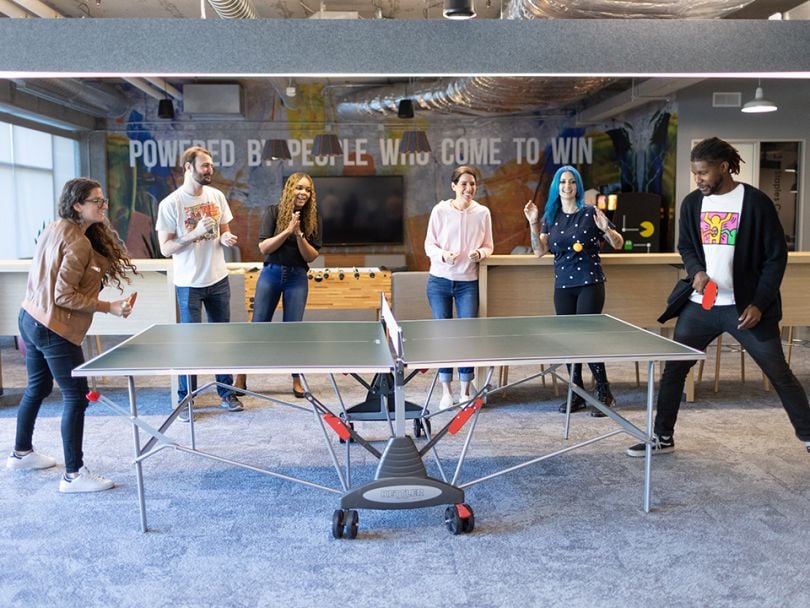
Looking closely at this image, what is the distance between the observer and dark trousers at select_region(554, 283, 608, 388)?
4469 mm

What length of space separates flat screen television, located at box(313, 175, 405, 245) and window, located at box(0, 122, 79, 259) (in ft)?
11.3

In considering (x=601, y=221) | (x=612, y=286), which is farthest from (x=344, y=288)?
(x=601, y=221)

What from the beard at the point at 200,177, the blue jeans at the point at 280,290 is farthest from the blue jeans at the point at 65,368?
the blue jeans at the point at 280,290

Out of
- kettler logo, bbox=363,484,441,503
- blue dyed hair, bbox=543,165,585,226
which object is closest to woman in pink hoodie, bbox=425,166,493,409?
blue dyed hair, bbox=543,165,585,226

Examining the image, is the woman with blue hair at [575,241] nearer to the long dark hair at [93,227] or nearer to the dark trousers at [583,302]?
the dark trousers at [583,302]

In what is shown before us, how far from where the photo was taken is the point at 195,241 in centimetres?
450

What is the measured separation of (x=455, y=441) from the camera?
414 centimetres

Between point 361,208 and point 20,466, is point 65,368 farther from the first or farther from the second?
point 361,208

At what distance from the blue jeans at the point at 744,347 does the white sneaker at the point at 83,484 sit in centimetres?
256

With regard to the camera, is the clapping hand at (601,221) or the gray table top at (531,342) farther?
the clapping hand at (601,221)

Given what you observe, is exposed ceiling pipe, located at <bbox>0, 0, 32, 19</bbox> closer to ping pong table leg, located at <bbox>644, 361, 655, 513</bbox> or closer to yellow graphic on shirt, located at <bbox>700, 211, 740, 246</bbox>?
yellow graphic on shirt, located at <bbox>700, 211, 740, 246</bbox>

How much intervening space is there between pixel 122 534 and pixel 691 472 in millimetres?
2449

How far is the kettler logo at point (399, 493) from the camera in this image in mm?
2857

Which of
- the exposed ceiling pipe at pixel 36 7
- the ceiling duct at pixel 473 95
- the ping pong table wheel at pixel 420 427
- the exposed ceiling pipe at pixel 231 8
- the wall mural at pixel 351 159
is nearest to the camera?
the ping pong table wheel at pixel 420 427
